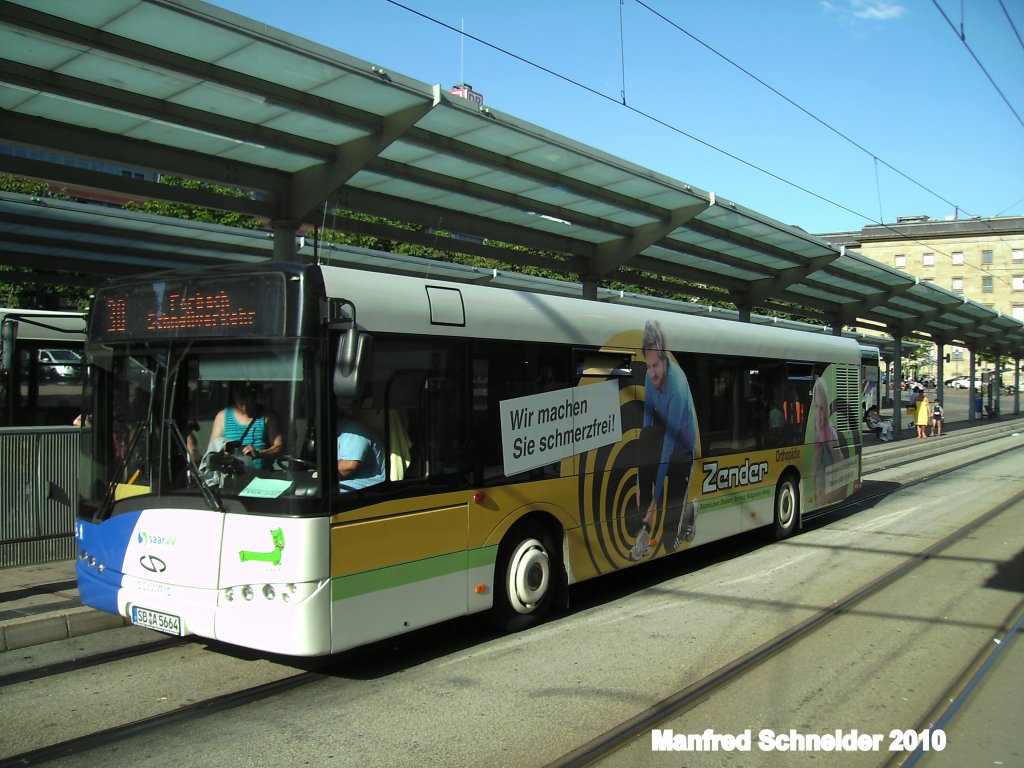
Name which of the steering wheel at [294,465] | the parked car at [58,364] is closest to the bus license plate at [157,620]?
the steering wheel at [294,465]

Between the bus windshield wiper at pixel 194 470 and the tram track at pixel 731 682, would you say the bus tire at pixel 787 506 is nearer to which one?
the tram track at pixel 731 682

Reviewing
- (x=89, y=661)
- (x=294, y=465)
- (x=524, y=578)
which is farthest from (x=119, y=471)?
(x=524, y=578)

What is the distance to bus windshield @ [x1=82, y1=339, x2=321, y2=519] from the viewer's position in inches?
202

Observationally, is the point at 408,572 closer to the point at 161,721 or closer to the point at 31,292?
the point at 161,721

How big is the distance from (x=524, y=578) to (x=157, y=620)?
2.73m

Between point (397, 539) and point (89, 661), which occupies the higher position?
point (397, 539)

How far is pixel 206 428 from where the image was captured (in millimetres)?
5461

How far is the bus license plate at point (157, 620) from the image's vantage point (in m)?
5.32

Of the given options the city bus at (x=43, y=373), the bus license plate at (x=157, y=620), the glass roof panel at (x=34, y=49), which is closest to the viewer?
the bus license plate at (x=157, y=620)

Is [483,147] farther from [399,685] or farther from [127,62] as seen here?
[399,685]

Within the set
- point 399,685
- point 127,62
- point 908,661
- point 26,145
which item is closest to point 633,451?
point 908,661

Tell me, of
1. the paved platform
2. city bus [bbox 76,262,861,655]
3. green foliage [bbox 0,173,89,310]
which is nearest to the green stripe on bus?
city bus [bbox 76,262,861,655]

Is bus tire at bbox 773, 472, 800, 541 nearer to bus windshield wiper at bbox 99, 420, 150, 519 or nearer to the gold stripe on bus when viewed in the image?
the gold stripe on bus

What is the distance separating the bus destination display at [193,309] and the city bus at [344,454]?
0.05 feet
